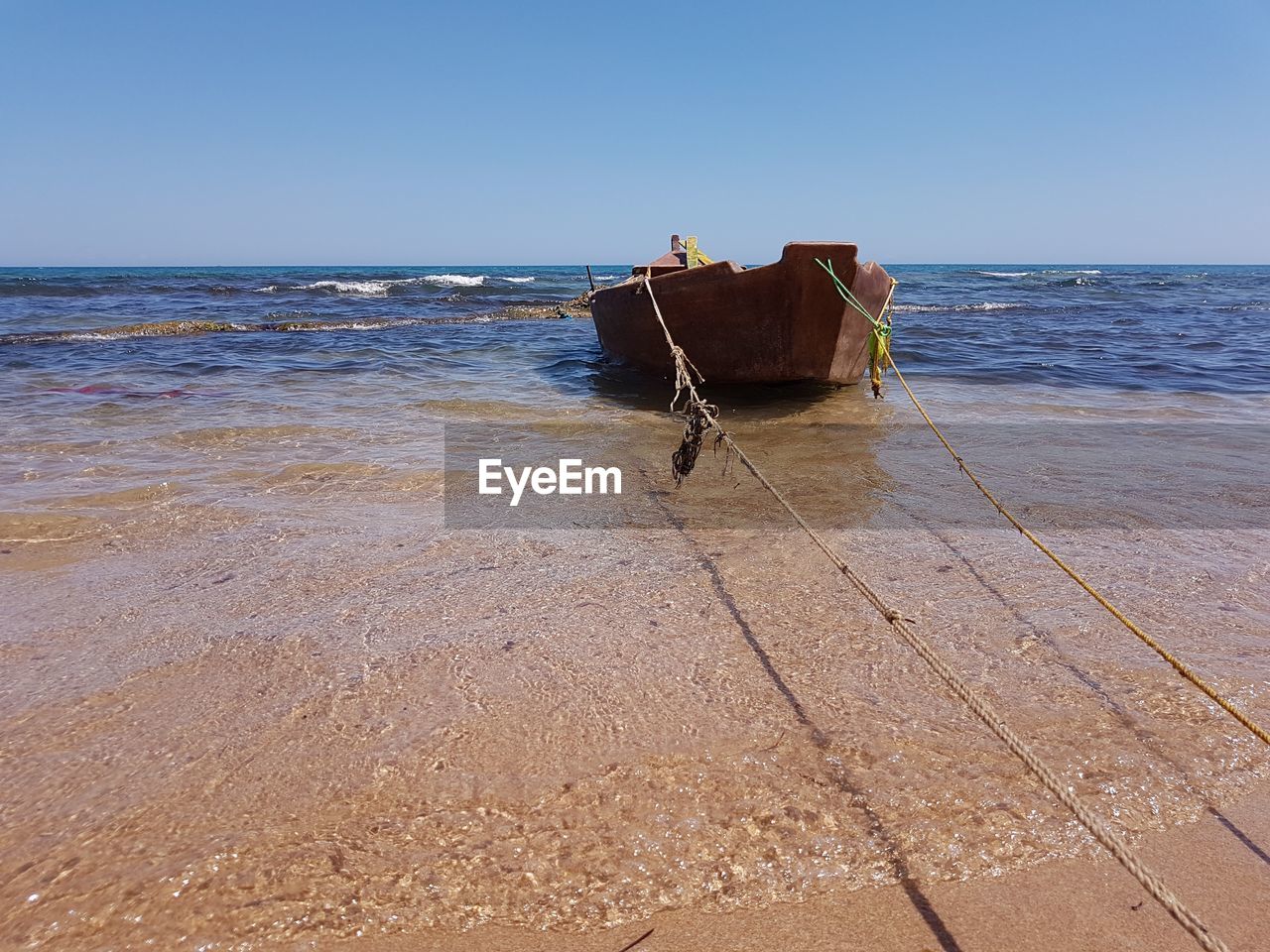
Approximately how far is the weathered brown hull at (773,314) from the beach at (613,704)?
172 centimetres

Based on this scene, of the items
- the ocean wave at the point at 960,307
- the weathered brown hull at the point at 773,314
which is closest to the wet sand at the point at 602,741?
the weathered brown hull at the point at 773,314

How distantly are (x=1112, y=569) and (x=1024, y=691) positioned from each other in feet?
3.91

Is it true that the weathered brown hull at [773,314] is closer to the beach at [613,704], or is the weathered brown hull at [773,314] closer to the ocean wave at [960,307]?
the beach at [613,704]

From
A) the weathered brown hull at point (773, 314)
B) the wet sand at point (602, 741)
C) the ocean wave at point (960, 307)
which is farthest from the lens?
the ocean wave at point (960, 307)

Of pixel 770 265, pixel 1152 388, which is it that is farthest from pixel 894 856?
pixel 1152 388

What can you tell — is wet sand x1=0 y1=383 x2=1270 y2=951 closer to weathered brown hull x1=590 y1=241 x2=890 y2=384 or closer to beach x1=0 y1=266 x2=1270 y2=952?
beach x1=0 y1=266 x2=1270 y2=952

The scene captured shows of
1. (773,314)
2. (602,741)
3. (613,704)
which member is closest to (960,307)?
(773,314)

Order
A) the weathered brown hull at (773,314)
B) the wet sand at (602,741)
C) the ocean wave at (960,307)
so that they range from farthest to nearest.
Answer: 1. the ocean wave at (960,307)
2. the weathered brown hull at (773,314)
3. the wet sand at (602,741)

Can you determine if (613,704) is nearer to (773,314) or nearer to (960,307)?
(773,314)

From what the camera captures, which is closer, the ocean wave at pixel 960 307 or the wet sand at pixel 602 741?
the wet sand at pixel 602 741

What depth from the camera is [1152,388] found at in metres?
7.63

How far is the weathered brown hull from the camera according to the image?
5.77m

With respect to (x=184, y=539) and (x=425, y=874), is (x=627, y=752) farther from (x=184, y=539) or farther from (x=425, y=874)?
(x=184, y=539)

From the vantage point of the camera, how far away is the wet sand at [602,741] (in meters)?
1.40
